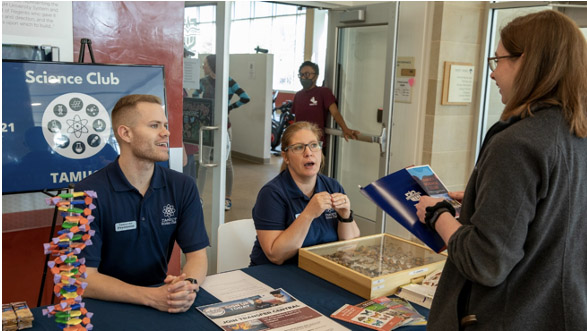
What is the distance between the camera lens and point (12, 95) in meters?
2.40

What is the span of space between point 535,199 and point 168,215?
4.63ft

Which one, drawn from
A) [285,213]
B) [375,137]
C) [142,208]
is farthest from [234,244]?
[375,137]

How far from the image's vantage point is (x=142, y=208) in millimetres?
2053

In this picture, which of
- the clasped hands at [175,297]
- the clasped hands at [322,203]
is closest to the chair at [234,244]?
the clasped hands at [322,203]

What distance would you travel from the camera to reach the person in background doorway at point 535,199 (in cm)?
112

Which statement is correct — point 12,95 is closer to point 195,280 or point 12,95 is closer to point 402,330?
point 195,280

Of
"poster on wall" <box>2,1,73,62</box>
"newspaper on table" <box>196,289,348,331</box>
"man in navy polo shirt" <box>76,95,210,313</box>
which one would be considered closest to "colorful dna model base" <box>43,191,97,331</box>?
"newspaper on table" <box>196,289,348,331</box>

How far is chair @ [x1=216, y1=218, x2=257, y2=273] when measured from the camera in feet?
8.35

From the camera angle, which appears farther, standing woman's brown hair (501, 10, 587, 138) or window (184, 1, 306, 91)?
window (184, 1, 306, 91)

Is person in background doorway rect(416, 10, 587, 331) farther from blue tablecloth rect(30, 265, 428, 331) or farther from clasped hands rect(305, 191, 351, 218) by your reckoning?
clasped hands rect(305, 191, 351, 218)

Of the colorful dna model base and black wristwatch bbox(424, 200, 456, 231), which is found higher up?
black wristwatch bbox(424, 200, 456, 231)

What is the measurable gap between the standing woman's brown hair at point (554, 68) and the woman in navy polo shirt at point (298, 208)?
113 cm

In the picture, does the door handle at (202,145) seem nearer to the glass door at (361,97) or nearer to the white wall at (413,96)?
the glass door at (361,97)

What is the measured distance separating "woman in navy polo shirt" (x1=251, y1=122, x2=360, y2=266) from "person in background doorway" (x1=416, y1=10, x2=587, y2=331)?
3.36 ft
